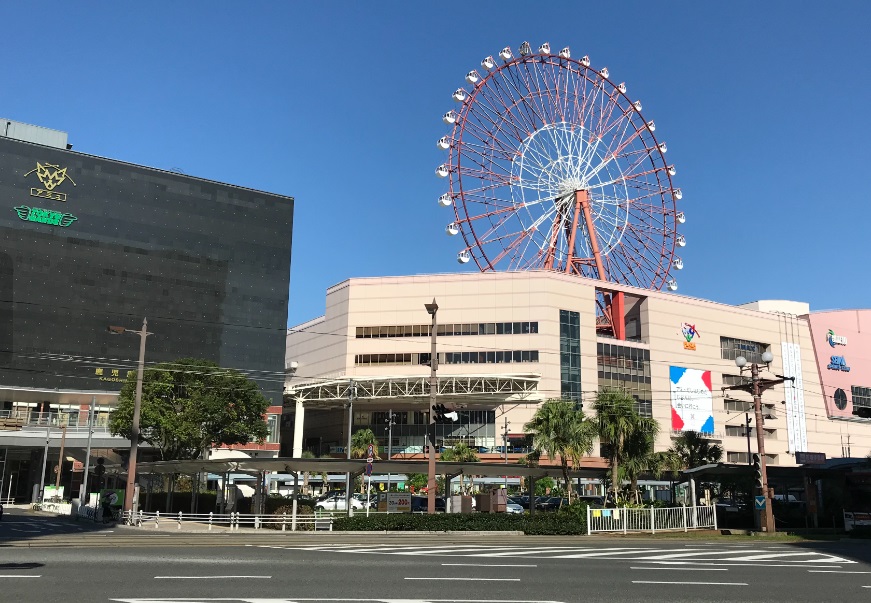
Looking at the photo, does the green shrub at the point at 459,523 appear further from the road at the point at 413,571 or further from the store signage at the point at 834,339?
the store signage at the point at 834,339

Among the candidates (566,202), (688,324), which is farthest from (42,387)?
(688,324)

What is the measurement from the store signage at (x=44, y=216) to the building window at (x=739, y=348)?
82758mm

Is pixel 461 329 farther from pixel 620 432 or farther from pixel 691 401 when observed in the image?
pixel 620 432

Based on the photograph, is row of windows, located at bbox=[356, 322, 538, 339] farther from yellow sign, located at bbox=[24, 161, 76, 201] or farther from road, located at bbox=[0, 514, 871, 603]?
road, located at bbox=[0, 514, 871, 603]

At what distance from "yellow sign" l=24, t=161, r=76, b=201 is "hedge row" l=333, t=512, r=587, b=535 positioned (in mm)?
67233

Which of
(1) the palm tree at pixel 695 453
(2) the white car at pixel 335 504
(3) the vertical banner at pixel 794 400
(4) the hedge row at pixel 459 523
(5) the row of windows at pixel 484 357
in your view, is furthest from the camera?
(3) the vertical banner at pixel 794 400

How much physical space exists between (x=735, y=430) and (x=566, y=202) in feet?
133

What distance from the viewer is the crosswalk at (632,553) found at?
74.2ft

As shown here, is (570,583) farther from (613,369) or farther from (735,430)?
(735,430)

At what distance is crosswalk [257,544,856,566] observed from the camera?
22.6 metres

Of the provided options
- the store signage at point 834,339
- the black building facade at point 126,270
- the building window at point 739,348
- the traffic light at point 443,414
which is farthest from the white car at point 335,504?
the store signage at point 834,339

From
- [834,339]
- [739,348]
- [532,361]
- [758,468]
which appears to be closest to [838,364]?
[834,339]

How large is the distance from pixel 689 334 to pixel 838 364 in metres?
28.0

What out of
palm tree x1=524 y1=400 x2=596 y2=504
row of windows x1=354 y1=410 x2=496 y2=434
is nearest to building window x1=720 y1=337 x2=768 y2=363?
row of windows x1=354 y1=410 x2=496 y2=434
